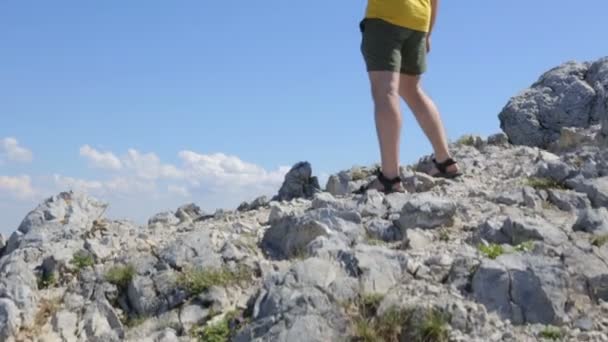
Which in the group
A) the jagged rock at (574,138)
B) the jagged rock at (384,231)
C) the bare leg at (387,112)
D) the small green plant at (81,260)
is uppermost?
the bare leg at (387,112)

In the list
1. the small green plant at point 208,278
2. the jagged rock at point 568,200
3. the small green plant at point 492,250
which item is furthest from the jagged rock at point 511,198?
the small green plant at point 208,278

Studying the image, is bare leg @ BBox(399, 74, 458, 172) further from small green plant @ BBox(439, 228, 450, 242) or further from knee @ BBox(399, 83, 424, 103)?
small green plant @ BBox(439, 228, 450, 242)

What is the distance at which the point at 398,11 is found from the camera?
890 cm

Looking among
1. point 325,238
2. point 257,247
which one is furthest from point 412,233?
point 257,247

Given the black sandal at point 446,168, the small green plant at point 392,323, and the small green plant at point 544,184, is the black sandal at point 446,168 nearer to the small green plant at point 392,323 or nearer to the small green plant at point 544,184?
the small green plant at point 544,184

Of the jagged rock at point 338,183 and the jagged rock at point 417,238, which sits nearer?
the jagged rock at point 417,238

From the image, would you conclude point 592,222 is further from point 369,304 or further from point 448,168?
point 448,168

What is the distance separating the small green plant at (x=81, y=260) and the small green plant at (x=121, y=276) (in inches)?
22.2

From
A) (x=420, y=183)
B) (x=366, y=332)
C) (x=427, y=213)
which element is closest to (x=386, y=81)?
(x=420, y=183)

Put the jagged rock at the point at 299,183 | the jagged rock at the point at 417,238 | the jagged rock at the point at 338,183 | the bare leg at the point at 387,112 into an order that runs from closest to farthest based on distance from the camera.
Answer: the jagged rock at the point at 417,238 < the bare leg at the point at 387,112 < the jagged rock at the point at 338,183 < the jagged rock at the point at 299,183

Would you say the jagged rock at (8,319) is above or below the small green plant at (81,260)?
below

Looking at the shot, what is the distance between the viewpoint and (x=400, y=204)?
326 inches

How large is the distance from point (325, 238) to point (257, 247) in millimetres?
1162

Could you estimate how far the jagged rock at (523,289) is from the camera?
5.45 metres
